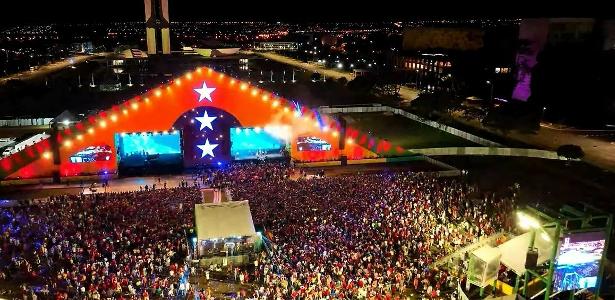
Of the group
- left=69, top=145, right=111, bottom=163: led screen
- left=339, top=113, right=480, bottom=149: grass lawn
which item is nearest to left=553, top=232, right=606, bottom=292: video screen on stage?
left=69, top=145, right=111, bottom=163: led screen

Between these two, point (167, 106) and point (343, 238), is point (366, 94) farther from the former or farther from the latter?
point (343, 238)

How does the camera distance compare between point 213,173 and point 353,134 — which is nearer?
point 213,173

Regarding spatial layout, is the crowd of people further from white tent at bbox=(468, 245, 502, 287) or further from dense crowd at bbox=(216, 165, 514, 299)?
white tent at bbox=(468, 245, 502, 287)

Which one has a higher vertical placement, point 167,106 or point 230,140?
point 167,106

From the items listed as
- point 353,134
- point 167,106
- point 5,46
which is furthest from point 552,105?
point 5,46

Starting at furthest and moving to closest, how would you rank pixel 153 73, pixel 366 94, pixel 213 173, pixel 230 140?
pixel 366 94 → pixel 153 73 → pixel 230 140 → pixel 213 173

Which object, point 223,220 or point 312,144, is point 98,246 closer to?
point 223,220

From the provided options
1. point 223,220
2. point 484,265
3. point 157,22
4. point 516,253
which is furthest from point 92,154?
point 157,22

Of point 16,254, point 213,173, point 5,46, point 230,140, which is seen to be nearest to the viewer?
point 16,254
